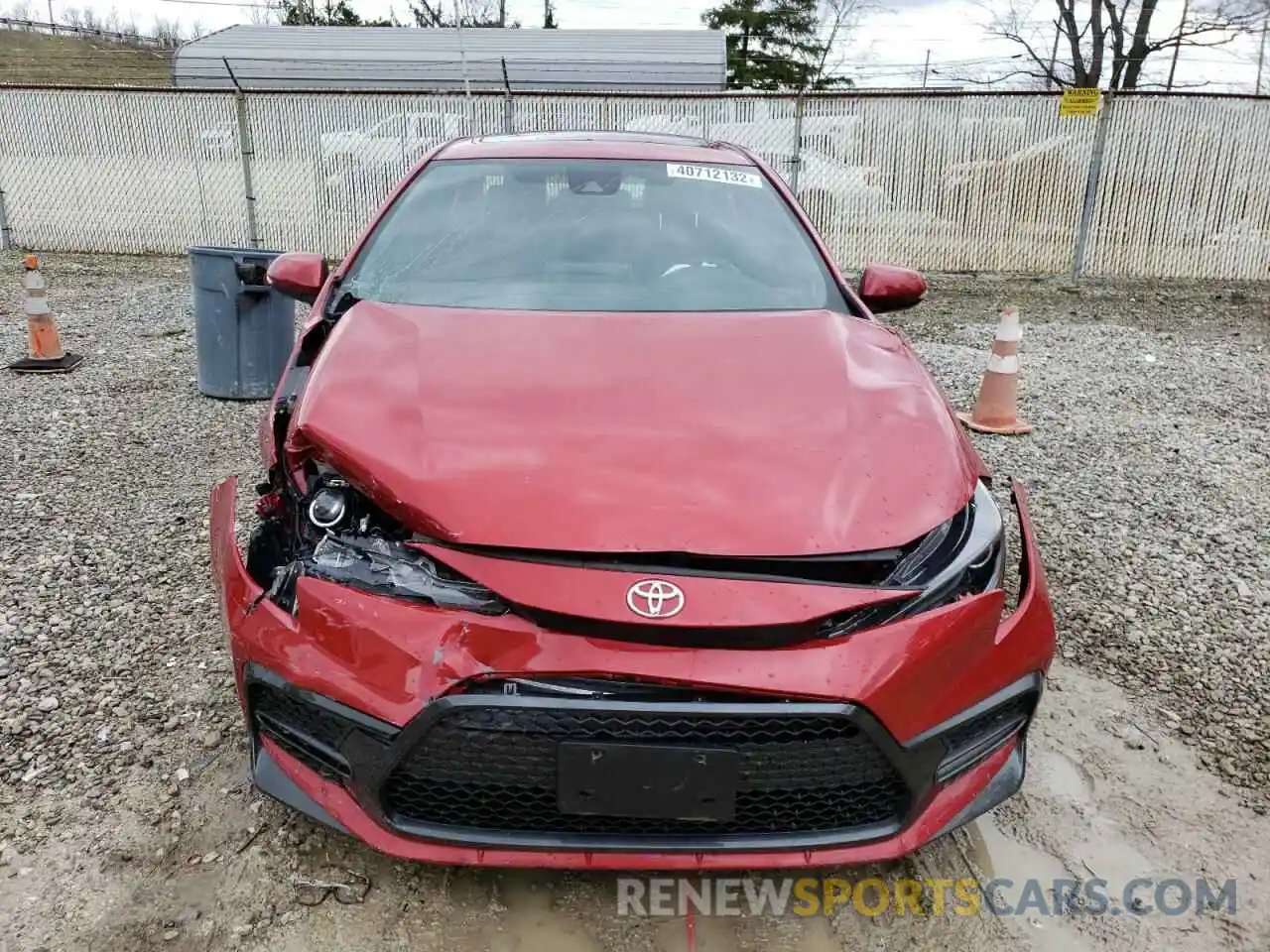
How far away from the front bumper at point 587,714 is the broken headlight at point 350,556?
0.04 m

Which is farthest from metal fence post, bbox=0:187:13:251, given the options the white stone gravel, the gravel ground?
the gravel ground

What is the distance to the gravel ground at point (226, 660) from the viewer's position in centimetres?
202

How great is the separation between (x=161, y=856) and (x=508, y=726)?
105 cm

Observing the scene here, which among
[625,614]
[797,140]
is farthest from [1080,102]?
[625,614]

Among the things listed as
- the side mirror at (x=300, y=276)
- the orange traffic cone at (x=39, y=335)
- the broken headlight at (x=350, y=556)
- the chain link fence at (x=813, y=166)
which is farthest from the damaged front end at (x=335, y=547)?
the chain link fence at (x=813, y=166)

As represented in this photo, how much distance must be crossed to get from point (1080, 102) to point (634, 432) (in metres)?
10.1

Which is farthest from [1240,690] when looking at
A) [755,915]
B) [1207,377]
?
[1207,377]

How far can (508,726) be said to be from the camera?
5.50 feet

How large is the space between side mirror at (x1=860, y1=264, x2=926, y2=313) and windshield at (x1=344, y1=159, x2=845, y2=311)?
0.93 feet

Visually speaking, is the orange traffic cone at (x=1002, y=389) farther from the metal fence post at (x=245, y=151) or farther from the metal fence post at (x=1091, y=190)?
the metal fence post at (x=245, y=151)

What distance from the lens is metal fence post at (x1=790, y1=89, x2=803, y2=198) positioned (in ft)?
34.2

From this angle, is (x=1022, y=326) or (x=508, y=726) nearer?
(x=508, y=726)

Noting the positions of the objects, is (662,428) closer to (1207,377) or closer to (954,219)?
(1207,377)

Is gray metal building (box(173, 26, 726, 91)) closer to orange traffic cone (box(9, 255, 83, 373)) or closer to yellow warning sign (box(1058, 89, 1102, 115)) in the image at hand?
yellow warning sign (box(1058, 89, 1102, 115))
